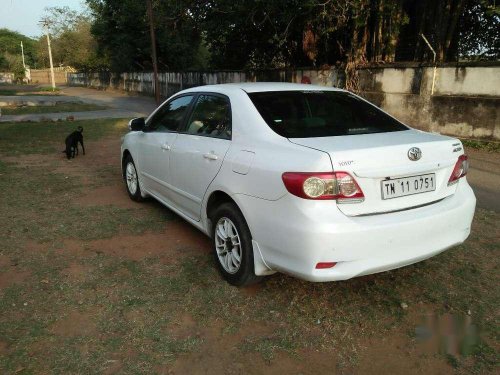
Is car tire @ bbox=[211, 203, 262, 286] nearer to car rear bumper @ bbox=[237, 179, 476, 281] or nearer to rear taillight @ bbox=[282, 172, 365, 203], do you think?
car rear bumper @ bbox=[237, 179, 476, 281]

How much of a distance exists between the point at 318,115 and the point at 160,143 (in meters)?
1.78

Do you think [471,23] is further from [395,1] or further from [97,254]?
[97,254]

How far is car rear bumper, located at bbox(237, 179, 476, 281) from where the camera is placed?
2564mm

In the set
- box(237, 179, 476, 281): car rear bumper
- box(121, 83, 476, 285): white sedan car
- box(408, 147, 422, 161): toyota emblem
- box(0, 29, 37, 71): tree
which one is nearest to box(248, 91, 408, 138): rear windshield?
box(121, 83, 476, 285): white sedan car

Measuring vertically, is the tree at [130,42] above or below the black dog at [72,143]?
above

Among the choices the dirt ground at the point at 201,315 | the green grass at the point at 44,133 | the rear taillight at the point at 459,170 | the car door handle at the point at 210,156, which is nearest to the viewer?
the dirt ground at the point at 201,315

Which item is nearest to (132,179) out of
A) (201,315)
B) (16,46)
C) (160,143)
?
(160,143)

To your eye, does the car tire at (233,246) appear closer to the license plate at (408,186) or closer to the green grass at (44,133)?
the license plate at (408,186)

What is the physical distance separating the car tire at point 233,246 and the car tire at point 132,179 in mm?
2206

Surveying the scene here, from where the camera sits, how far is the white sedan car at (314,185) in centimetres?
259

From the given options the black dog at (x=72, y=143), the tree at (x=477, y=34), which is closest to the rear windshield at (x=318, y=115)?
the black dog at (x=72, y=143)

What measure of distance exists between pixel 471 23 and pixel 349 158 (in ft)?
37.9

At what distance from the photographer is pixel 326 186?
2.57 meters

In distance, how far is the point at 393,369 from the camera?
2461mm
